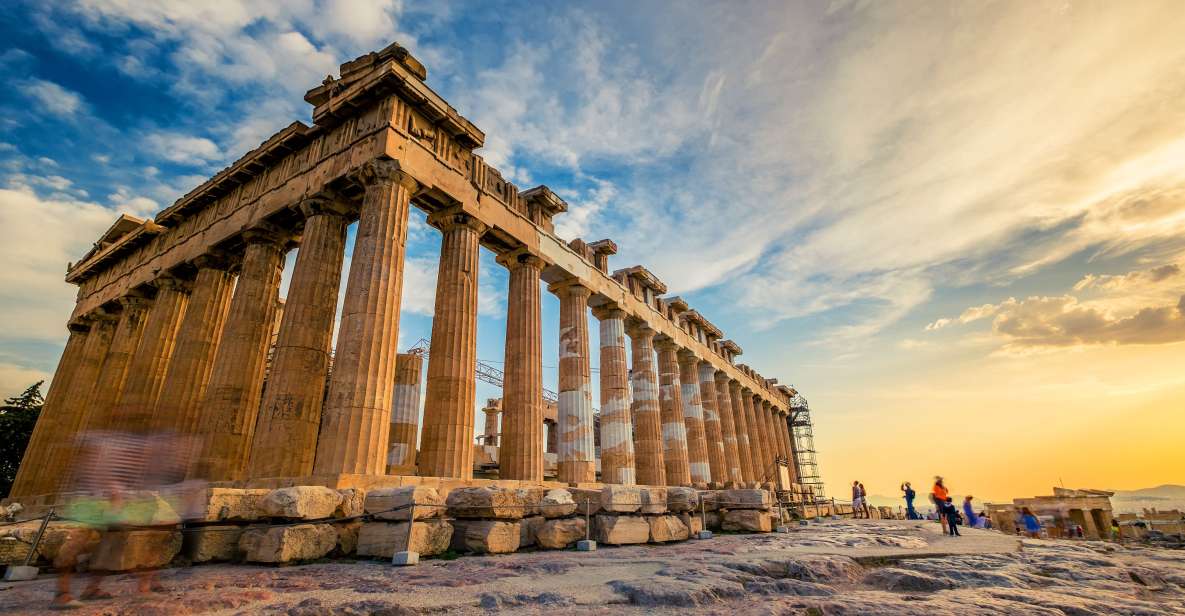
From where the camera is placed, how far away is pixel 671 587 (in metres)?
4.36

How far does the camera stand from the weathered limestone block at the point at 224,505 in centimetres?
689

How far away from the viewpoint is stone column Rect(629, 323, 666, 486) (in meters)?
21.5

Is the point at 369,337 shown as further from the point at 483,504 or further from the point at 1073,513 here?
the point at 1073,513

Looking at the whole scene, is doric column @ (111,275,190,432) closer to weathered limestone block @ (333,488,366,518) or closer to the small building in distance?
weathered limestone block @ (333,488,366,518)

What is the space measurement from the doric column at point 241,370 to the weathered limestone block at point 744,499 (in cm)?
1230

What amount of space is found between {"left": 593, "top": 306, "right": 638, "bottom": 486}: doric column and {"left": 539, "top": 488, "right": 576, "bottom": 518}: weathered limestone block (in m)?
10.3

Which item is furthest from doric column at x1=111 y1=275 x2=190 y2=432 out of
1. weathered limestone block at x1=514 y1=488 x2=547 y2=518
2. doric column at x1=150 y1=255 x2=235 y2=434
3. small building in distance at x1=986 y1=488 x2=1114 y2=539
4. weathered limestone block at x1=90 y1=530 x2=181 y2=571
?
small building in distance at x1=986 y1=488 x2=1114 y2=539

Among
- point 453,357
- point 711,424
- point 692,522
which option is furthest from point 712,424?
point 453,357

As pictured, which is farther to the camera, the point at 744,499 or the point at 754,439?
the point at 754,439

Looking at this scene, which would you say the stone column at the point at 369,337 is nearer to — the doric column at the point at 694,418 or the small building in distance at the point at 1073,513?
the doric column at the point at 694,418

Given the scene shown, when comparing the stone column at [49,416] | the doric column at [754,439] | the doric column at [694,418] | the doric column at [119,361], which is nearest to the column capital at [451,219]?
the doric column at [119,361]

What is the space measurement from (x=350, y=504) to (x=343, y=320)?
5076 mm

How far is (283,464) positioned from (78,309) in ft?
69.2

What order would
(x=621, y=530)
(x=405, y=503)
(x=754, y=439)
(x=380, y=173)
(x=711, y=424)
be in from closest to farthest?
(x=405, y=503)
(x=621, y=530)
(x=380, y=173)
(x=711, y=424)
(x=754, y=439)
